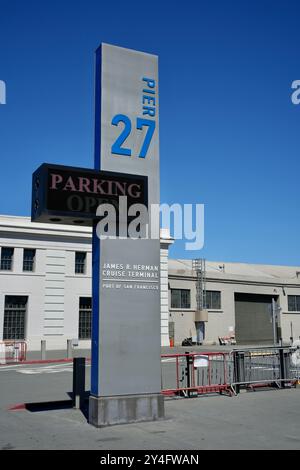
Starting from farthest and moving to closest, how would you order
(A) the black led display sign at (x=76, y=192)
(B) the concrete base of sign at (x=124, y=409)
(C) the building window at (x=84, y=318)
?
1. (C) the building window at (x=84, y=318)
2. (A) the black led display sign at (x=76, y=192)
3. (B) the concrete base of sign at (x=124, y=409)

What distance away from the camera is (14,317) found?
34.4 meters

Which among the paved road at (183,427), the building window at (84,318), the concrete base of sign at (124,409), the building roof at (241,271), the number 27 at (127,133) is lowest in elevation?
the paved road at (183,427)

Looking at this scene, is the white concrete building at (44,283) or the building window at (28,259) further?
the building window at (28,259)

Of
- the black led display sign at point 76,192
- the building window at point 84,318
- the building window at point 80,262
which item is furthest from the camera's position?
the building window at point 80,262

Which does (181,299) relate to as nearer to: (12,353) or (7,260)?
(7,260)

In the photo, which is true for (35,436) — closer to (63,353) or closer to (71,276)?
(63,353)

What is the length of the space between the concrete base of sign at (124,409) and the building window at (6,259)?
25110 millimetres

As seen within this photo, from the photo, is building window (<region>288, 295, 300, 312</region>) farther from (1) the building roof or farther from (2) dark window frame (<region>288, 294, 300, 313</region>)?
(1) the building roof

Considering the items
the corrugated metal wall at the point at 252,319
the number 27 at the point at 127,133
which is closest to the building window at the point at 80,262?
the corrugated metal wall at the point at 252,319

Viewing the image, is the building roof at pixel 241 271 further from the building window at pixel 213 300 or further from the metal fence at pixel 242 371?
the metal fence at pixel 242 371

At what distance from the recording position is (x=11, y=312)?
34281 millimetres

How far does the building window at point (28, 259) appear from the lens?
116 ft
